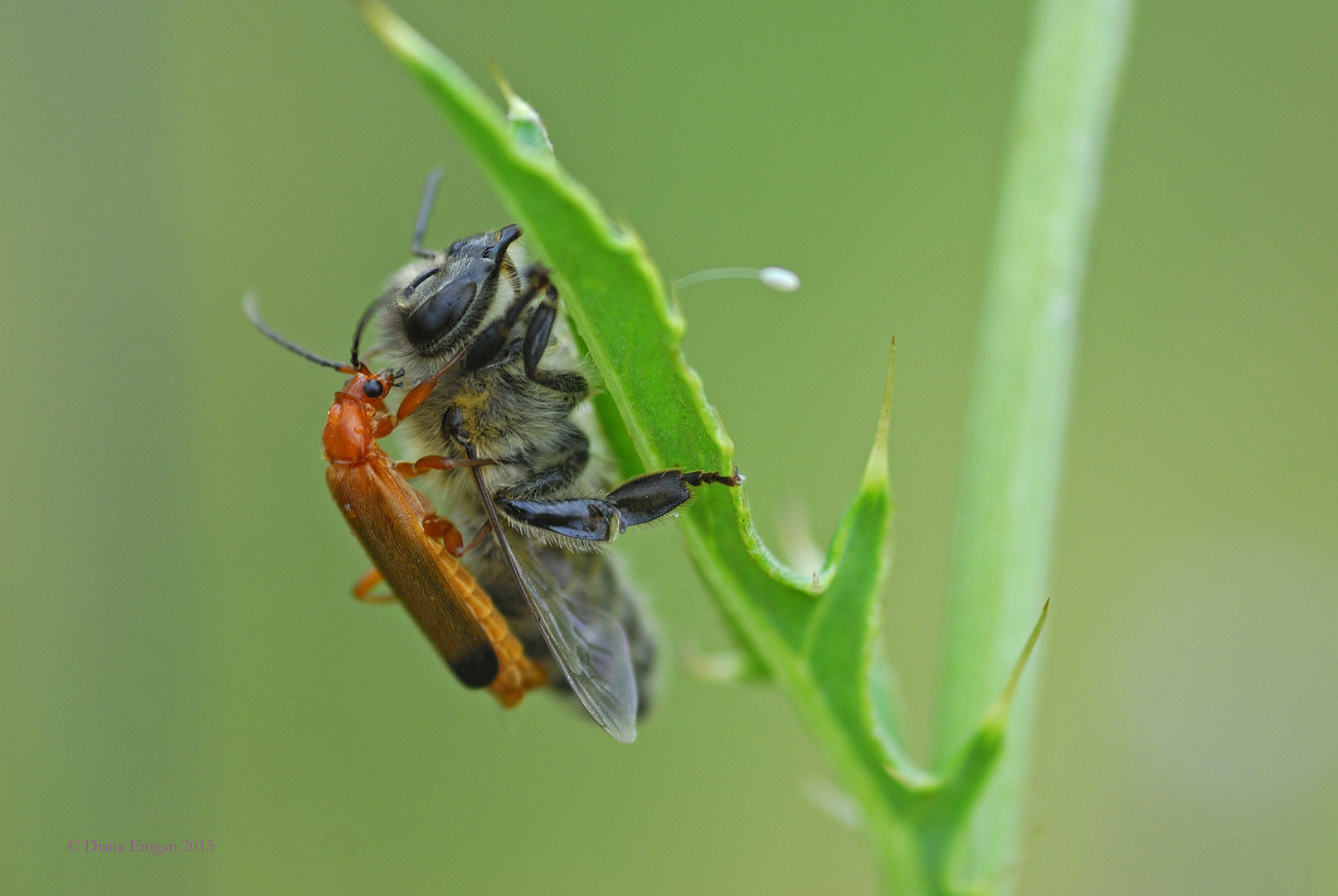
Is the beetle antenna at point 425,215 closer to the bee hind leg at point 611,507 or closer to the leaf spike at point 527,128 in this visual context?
the bee hind leg at point 611,507

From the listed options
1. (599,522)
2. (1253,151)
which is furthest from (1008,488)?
(1253,151)

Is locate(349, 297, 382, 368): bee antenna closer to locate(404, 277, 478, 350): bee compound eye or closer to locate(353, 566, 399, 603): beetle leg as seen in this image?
locate(404, 277, 478, 350): bee compound eye

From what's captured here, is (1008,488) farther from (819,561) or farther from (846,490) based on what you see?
(846,490)

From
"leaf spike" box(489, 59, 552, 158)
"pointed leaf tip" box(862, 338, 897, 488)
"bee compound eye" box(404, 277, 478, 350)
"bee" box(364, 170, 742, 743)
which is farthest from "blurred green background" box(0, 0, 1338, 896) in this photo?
"leaf spike" box(489, 59, 552, 158)

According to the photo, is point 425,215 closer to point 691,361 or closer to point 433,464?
point 433,464

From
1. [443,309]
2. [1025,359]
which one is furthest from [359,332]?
[1025,359]
